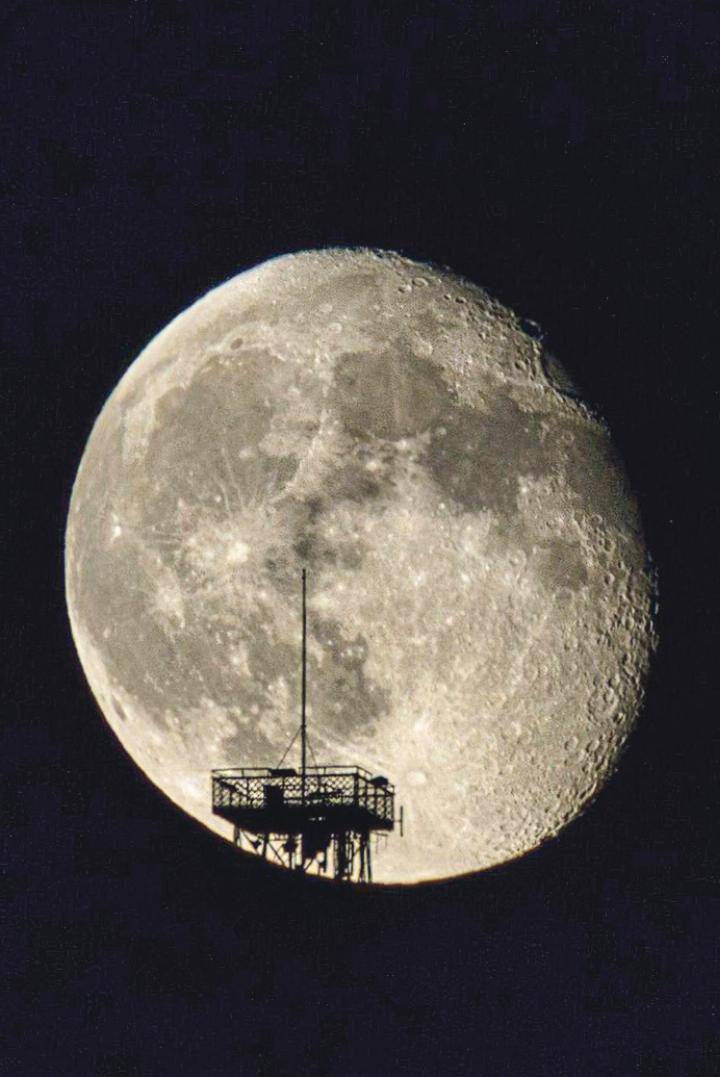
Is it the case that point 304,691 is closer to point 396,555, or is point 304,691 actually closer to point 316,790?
point 316,790

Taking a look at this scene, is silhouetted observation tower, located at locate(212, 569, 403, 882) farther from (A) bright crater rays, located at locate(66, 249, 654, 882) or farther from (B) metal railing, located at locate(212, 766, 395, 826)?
(A) bright crater rays, located at locate(66, 249, 654, 882)

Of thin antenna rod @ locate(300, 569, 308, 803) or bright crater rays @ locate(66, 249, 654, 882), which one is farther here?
thin antenna rod @ locate(300, 569, 308, 803)

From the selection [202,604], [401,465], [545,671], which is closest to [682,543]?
[545,671]

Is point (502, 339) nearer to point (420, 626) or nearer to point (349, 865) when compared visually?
point (420, 626)

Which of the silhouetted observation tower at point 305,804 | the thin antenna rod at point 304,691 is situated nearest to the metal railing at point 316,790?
the silhouetted observation tower at point 305,804

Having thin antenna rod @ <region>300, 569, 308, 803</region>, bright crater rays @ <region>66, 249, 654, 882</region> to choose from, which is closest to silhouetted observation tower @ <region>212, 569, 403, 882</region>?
thin antenna rod @ <region>300, 569, 308, 803</region>

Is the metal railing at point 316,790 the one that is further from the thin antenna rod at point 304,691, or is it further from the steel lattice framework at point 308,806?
the thin antenna rod at point 304,691
